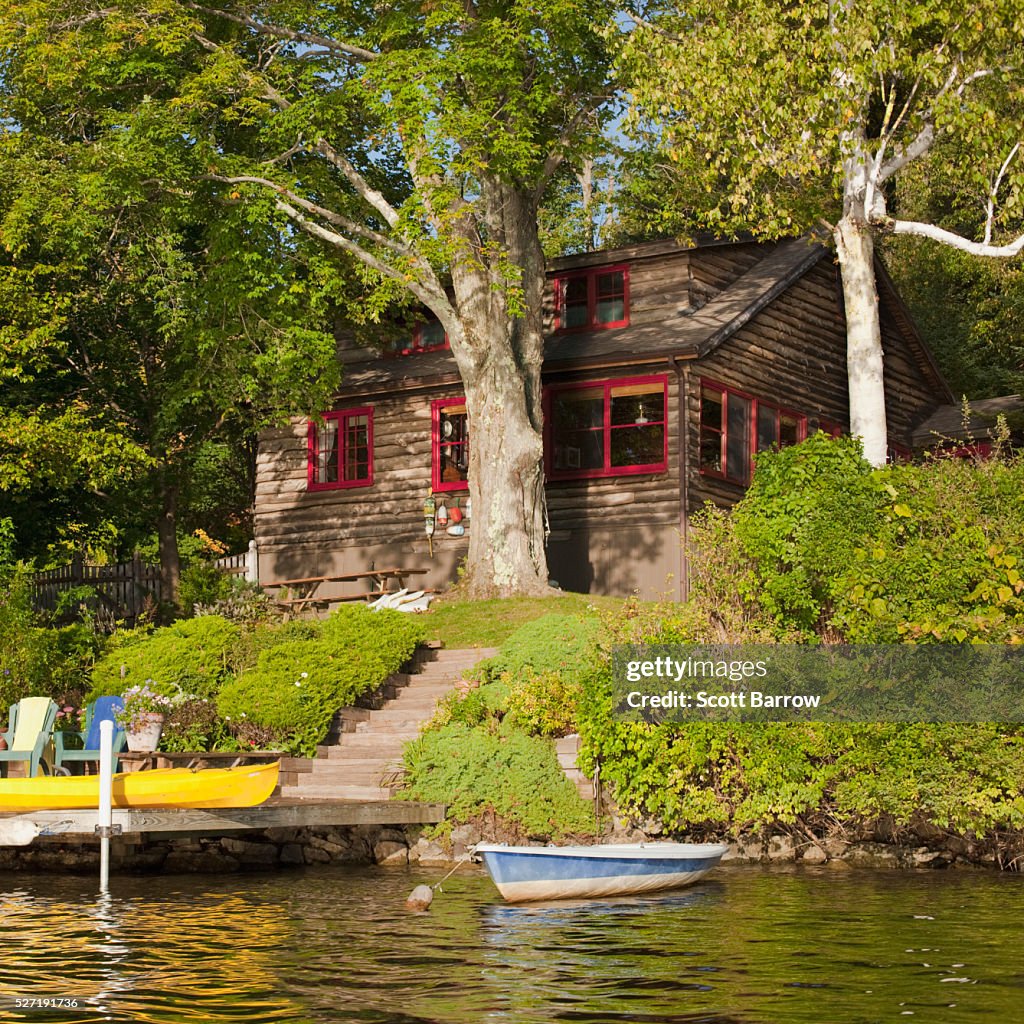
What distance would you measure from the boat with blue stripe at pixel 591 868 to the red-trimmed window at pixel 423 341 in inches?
851

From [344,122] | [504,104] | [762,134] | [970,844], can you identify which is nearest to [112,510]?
[344,122]

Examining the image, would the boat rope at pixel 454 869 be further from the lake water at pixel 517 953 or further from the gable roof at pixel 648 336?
the gable roof at pixel 648 336

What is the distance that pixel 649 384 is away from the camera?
32031 millimetres

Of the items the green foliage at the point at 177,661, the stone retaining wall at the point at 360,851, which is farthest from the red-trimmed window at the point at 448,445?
the stone retaining wall at the point at 360,851

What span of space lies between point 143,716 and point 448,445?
1474cm

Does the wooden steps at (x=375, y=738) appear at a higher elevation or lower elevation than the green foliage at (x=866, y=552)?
lower

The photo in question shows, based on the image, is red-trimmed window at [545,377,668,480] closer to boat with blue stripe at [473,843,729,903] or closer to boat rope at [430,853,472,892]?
boat rope at [430,853,472,892]

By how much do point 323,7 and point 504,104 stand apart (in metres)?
4.50

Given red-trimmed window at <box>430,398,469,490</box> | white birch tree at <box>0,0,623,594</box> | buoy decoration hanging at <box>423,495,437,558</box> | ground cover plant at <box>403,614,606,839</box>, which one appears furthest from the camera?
red-trimmed window at <box>430,398,469,490</box>

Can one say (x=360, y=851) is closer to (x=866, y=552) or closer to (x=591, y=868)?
(x=591, y=868)

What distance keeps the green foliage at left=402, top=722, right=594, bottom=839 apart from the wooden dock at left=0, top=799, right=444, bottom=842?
19.1 inches

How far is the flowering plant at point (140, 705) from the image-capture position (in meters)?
21.3

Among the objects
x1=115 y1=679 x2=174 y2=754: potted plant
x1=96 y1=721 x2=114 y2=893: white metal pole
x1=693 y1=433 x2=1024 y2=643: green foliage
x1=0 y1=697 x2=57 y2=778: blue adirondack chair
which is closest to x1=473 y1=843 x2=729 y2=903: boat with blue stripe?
x1=693 y1=433 x2=1024 y2=643: green foliage

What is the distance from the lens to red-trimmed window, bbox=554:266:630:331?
3419cm
